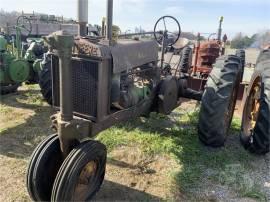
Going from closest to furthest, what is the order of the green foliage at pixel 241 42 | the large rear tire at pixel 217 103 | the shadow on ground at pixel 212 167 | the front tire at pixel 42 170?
the front tire at pixel 42 170 < the shadow on ground at pixel 212 167 < the large rear tire at pixel 217 103 < the green foliage at pixel 241 42

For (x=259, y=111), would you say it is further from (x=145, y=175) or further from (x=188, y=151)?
(x=145, y=175)

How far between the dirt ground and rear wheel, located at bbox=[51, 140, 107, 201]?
0.80 ft

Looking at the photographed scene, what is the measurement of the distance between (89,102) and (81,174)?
2.34 feet

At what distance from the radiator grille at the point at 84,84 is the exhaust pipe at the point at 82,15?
400mm

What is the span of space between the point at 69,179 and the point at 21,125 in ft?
9.35

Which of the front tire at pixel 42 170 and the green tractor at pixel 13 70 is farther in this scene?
the green tractor at pixel 13 70

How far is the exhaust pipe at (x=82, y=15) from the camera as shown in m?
2.83

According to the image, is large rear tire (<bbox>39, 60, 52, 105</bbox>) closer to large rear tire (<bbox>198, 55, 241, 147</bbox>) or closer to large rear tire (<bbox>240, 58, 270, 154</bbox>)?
large rear tire (<bbox>198, 55, 241, 147</bbox>)

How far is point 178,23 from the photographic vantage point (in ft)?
→ 15.2

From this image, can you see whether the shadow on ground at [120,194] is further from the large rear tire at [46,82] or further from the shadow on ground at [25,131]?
the large rear tire at [46,82]

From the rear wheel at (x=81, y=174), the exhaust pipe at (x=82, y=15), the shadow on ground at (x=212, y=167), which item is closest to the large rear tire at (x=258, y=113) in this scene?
the shadow on ground at (x=212, y=167)

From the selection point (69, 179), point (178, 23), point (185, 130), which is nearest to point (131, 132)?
point (185, 130)

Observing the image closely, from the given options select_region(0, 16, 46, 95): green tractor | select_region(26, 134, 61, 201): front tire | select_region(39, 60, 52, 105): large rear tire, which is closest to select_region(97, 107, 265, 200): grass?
select_region(39, 60, 52, 105): large rear tire

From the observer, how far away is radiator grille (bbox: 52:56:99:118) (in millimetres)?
2957
